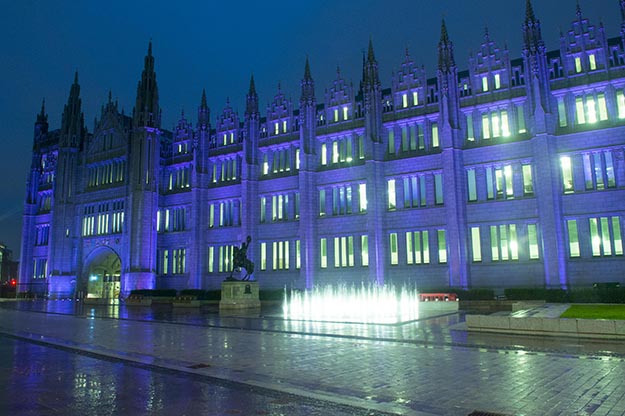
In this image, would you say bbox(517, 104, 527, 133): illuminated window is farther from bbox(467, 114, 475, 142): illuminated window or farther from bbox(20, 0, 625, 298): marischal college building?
bbox(467, 114, 475, 142): illuminated window

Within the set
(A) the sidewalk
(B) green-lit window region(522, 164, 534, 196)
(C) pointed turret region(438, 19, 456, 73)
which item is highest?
(C) pointed turret region(438, 19, 456, 73)

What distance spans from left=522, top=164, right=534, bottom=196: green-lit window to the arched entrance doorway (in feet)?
161

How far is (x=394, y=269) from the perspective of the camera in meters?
42.1

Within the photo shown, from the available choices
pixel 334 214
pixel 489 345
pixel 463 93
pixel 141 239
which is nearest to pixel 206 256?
pixel 141 239

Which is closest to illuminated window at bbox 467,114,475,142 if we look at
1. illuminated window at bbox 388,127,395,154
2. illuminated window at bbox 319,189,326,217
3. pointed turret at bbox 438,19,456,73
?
pointed turret at bbox 438,19,456,73

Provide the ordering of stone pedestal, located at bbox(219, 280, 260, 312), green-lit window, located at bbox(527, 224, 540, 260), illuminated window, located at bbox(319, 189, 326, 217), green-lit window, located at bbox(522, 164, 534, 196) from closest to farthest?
stone pedestal, located at bbox(219, 280, 260, 312), green-lit window, located at bbox(527, 224, 540, 260), green-lit window, located at bbox(522, 164, 534, 196), illuminated window, located at bbox(319, 189, 326, 217)

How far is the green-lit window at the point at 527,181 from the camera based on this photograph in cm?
3734

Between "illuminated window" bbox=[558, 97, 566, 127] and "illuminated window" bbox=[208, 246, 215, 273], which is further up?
"illuminated window" bbox=[558, 97, 566, 127]

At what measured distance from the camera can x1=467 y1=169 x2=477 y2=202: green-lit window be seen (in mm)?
39656

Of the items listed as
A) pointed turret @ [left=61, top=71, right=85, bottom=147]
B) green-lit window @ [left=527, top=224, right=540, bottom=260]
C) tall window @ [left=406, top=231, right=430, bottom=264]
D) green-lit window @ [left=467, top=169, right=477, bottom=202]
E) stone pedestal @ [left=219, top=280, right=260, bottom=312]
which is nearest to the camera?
stone pedestal @ [left=219, top=280, right=260, bottom=312]

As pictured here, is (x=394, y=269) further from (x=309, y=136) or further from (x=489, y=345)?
(x=489, y=345)

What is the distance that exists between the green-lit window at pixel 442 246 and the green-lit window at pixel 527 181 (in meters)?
7.31

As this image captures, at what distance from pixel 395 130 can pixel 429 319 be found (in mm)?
25126

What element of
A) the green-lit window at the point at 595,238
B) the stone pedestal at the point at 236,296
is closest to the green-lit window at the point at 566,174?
the green-lit window at the point at 595,238
